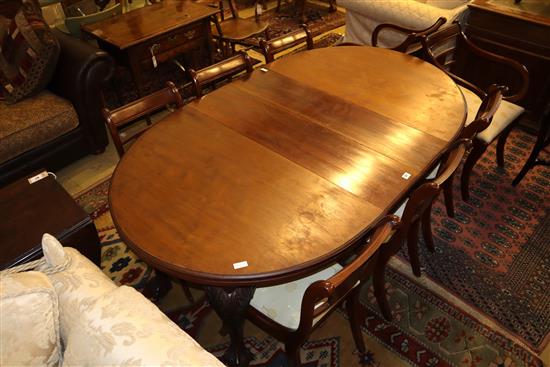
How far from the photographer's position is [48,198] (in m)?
1.71

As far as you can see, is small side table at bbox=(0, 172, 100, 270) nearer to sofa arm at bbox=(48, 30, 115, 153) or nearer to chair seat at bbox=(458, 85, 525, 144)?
sofa arm at bbox=(48, 30, 115, 153)

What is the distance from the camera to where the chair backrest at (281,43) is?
2119 mm

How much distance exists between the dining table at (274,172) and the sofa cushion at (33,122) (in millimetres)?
1121

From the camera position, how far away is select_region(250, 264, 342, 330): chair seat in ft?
4.22

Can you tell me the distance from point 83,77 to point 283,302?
192 cm

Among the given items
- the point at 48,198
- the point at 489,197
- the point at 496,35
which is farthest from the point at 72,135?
the point at 496,35

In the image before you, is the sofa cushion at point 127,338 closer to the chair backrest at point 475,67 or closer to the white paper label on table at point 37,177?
the white paper label on table at point 37,177

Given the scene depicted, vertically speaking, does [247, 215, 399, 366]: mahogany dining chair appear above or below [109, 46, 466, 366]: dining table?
below

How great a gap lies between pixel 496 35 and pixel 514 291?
5.94 ft

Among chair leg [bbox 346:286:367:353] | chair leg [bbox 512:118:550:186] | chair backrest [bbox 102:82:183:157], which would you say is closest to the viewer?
chair leg [bbox 346:286:367:353]

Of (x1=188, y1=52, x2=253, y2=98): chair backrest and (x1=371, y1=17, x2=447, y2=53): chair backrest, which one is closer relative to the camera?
(x1=188, y1=52, x2=253, y2=98): chair backrest

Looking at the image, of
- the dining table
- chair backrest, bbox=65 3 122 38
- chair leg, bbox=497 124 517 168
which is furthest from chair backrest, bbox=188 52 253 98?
chair leg, bbox=497 124 517 168

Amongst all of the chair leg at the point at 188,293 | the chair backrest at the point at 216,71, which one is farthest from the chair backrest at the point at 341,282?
the chair backrest at the point at 216,71

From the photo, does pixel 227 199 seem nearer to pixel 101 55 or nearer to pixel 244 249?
pixel 244 249
